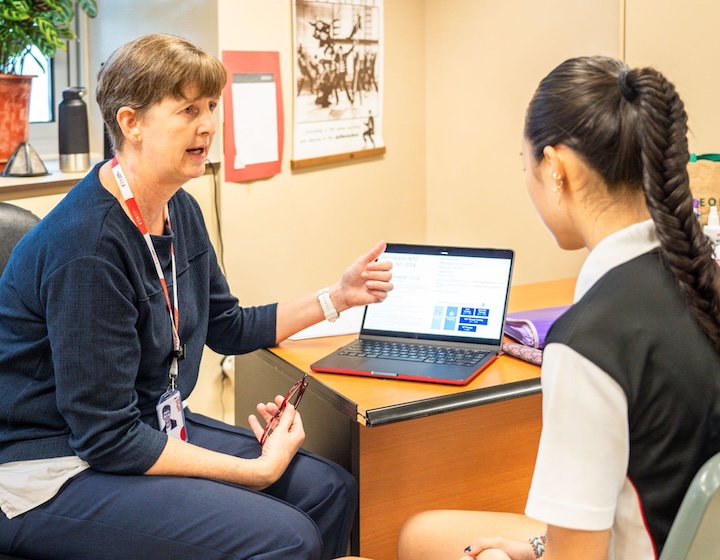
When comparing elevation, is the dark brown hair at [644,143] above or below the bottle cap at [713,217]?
above

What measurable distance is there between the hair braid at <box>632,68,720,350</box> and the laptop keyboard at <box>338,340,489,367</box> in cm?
75

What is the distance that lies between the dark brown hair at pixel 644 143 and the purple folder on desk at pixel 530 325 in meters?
0.76

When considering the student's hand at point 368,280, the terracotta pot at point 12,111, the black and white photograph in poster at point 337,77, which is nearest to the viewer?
the student's hand at point 368,280

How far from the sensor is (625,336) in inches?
37.0

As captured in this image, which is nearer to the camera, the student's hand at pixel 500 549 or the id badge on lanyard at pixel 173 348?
the student's hand at pixel 500 549

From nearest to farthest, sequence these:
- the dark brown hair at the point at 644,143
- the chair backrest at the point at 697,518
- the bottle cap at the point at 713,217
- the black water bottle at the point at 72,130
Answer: the chair backrest at the point at 697,518
the dark brown hair at the point at 644,143
the bottle cap at the point at 713,217
the black water bottle at the point at 72,130

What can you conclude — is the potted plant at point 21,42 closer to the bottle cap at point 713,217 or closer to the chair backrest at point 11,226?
the chair backrest at point 11,226

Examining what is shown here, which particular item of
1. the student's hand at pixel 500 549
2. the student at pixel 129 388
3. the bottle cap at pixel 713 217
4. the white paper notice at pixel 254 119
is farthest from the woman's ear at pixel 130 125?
the bottle cap at pixel 713 217

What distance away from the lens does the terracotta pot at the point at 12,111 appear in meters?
2.42

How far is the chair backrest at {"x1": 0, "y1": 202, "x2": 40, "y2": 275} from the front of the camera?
184 centimetres

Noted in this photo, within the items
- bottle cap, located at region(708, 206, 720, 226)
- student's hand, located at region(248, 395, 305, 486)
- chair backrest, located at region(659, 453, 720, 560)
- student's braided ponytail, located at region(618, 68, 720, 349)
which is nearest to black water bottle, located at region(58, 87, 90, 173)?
student's hand, located at region(248, 395, 305, 486)

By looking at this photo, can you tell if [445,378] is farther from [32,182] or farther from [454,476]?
[32,182]

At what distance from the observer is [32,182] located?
7.83 ft

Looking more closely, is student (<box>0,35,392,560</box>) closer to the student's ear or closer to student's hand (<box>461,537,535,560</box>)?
student's hand (<box>461,537,535,560</box>)
